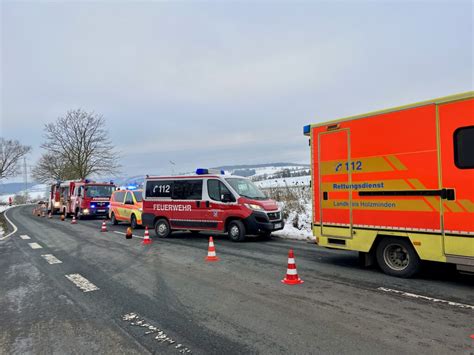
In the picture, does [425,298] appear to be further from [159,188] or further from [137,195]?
[137,195]

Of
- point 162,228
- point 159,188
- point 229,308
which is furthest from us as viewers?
point 159,188

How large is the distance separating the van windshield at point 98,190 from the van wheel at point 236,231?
55.3ft

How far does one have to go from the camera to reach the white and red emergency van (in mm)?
12727

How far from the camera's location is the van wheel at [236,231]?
12.6 m

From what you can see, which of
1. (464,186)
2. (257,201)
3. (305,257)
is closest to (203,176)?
(257,201)

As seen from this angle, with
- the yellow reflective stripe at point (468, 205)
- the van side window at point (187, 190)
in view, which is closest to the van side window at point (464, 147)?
the yellow reflective stripe at point (468, 205)

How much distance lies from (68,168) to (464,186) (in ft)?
176

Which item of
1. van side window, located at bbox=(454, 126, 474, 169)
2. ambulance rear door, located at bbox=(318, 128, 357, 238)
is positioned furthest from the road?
van side window, located at bbox=(454, 126, 474, 169)

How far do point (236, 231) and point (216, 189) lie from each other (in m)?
1.70

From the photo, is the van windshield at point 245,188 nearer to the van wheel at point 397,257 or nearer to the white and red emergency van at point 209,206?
the white and red emergency van at point 209,206

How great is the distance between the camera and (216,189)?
13367 mm

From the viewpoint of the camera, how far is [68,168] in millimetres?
52250

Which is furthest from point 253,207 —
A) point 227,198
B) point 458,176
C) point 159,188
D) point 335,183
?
point 458,176

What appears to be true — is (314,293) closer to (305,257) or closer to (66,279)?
(305,257)
